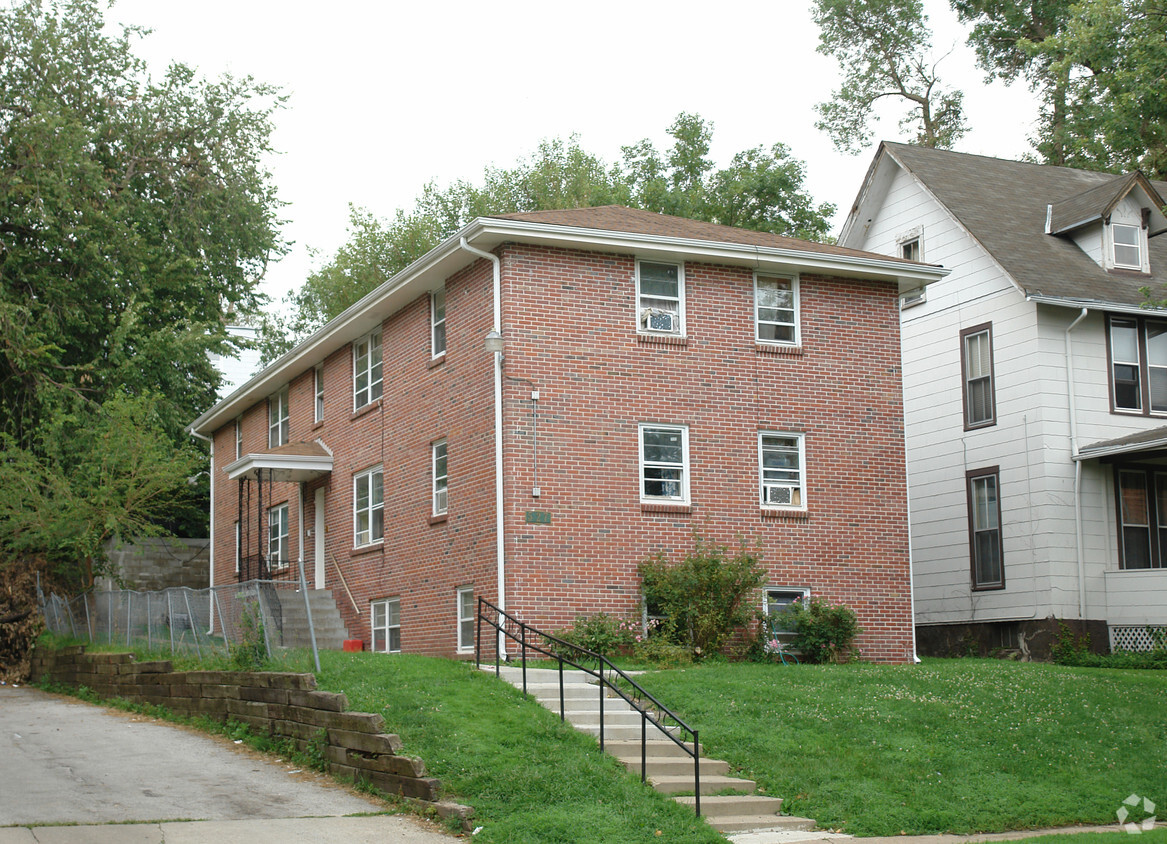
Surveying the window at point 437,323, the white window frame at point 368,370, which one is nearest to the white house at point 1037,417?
the window at point 437,323

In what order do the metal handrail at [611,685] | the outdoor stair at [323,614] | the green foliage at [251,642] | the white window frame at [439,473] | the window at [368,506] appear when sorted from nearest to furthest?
the metal handrail at [611,685], the green foliage at [251,642], the outdoor stair at [323,614], the white window frame at [439,473], the window at [368,506]

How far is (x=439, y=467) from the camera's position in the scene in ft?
68.6

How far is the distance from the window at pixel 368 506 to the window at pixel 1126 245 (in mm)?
15346

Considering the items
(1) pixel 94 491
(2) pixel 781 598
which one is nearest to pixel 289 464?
(1) pixel 94 491

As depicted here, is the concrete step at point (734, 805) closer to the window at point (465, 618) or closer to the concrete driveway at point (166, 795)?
the concrete driveway at point (166, 795)

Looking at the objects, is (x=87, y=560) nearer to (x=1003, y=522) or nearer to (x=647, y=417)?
(x=647, y=417)

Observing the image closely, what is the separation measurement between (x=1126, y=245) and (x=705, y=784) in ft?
59.3

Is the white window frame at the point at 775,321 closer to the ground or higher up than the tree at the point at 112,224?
closer to the ground

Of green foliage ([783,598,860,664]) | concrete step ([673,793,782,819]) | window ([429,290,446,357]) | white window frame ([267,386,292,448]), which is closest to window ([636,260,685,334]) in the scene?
window ([429,290,446,357])

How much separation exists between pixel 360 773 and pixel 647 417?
880 cm

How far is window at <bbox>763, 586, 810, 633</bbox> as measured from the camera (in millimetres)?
19766

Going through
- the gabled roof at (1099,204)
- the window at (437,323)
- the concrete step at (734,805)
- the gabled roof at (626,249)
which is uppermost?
the gabled roof at (1099,204)

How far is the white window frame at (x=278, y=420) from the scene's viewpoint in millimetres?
28781

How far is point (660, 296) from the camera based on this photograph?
20.1m
